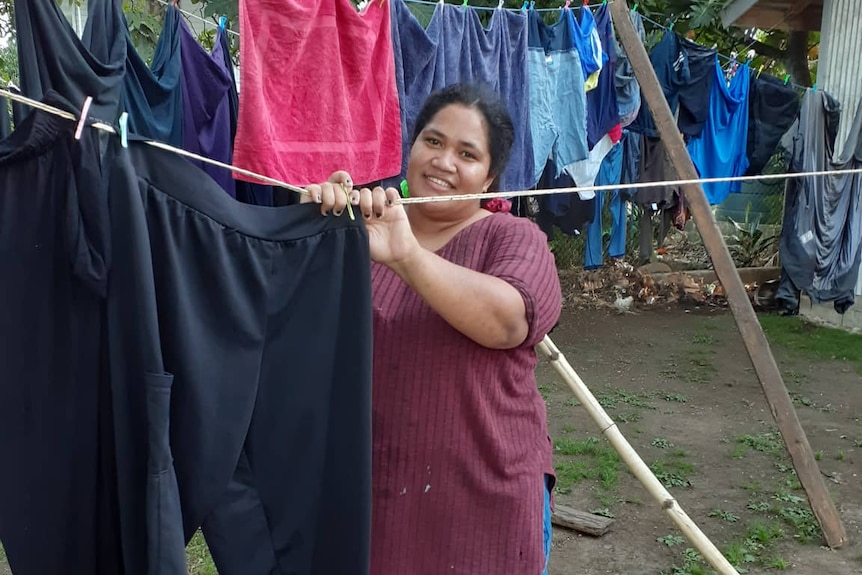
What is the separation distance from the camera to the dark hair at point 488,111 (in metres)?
1.57

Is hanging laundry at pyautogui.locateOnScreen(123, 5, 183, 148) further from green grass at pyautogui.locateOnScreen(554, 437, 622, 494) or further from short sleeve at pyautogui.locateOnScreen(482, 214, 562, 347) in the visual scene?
green grass at pyautogui.locateOnScreen(554, 437, 622, 494)

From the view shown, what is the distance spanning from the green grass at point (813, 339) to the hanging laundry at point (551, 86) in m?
3.24

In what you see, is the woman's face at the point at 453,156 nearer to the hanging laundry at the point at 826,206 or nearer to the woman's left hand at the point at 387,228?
the woman's left hand at the point at 387,228

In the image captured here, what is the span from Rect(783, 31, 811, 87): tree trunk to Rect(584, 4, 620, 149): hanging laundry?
4142 millimetres

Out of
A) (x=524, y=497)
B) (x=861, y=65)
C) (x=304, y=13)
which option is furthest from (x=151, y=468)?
(x=861, y=65)

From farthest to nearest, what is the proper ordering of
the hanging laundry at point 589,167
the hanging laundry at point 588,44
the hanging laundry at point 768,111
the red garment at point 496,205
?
the hanging laundry at point 768,111 → the hanging laundry at point 589,167 → the hanging laundry at point 588,44 → the red garment at point 496,205

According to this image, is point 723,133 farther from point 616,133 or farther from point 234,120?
point 234,120

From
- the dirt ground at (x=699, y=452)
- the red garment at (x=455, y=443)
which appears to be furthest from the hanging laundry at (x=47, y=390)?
the dirt ground at (x=699, y=452)

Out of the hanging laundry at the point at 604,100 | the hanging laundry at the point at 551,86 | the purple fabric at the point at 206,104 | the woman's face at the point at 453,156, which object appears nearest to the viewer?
the woman's face at the point at 453,156

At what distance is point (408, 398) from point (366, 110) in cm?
198

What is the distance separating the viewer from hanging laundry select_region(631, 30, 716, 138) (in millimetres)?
5086

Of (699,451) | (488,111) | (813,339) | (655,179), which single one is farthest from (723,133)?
(488,111)

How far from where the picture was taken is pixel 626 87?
454 centimetres

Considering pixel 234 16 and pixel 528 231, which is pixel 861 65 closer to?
pixel 234 16
